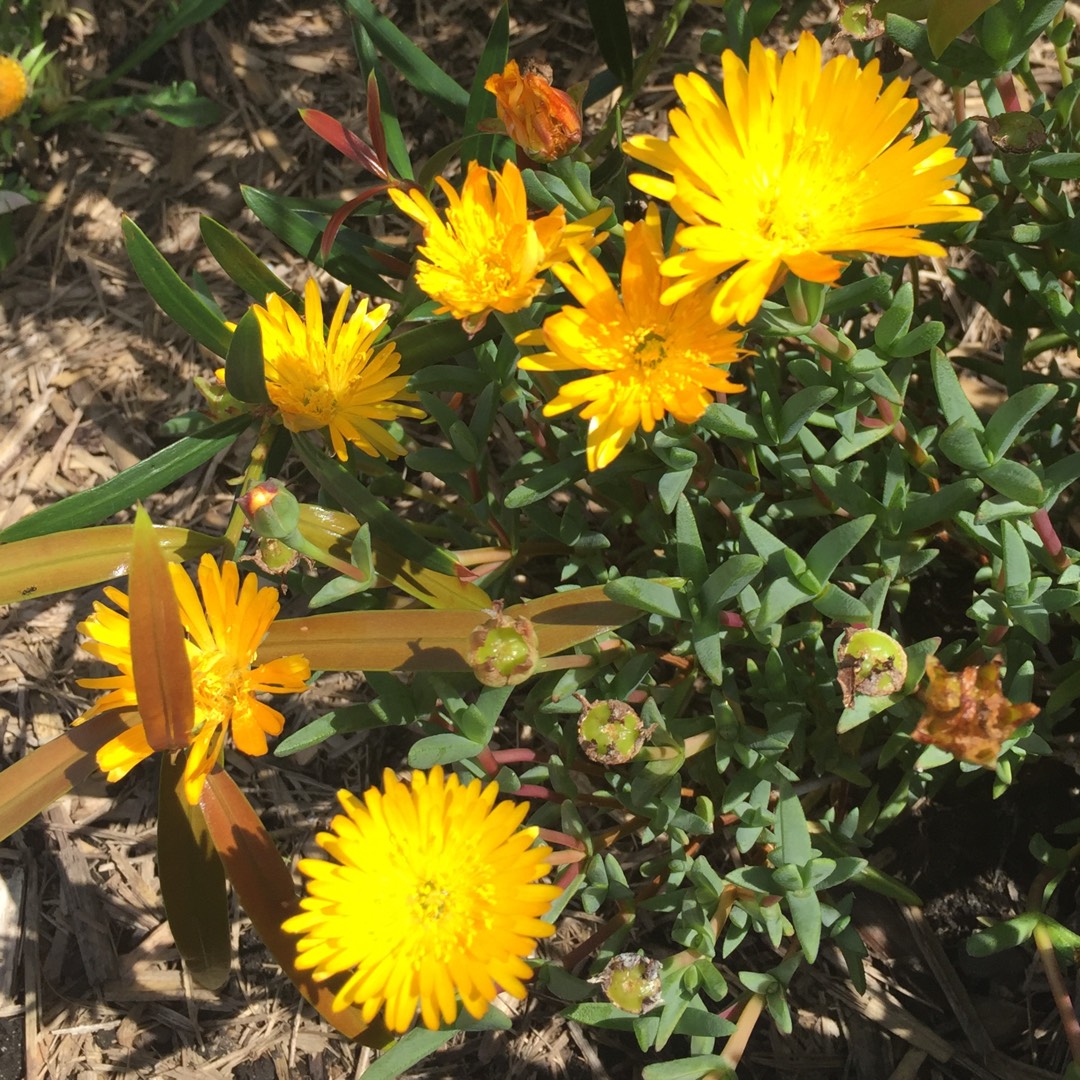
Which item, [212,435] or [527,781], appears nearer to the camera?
[527,781]

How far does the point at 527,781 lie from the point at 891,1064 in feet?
3.02

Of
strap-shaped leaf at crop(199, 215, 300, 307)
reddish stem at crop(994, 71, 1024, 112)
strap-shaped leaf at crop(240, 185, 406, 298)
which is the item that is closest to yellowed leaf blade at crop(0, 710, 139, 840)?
strap-shaped leaf at crop(199, 215, 300, 307)

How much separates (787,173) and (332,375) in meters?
0.88

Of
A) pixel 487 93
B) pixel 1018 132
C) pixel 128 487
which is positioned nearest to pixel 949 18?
pixel 1018 132

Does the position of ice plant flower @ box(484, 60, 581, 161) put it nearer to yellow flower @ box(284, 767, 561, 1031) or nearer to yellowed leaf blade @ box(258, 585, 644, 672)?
yellowed leaf blade @ box(258, 585, 644, 672)

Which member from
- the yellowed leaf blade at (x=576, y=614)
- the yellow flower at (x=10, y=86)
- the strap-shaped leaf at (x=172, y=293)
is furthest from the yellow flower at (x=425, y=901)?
the yellow flower at (x=10, y=86)

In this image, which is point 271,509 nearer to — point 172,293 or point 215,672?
point 215,672

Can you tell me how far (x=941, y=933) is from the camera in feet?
6.71

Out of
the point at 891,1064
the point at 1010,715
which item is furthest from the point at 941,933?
the point at 1010,715

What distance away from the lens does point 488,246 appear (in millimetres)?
1614

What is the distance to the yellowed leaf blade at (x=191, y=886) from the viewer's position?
183 cm

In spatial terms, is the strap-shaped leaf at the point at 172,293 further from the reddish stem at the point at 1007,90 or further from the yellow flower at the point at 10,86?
the reddish stem at the point at 1007,90

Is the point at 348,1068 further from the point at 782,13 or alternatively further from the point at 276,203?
the point at 782,13

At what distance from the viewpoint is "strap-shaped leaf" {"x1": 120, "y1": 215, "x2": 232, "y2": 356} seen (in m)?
1.98
